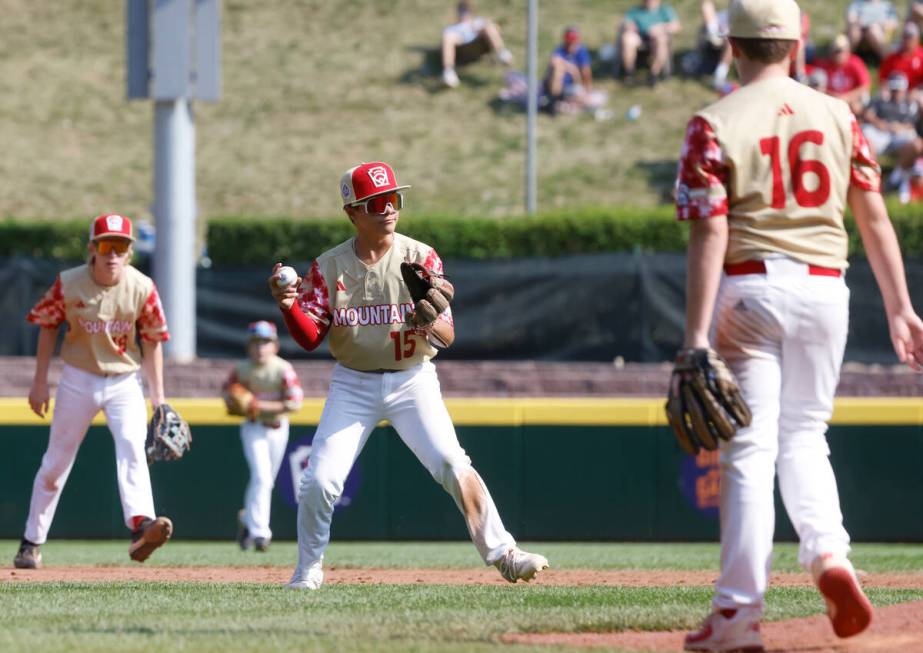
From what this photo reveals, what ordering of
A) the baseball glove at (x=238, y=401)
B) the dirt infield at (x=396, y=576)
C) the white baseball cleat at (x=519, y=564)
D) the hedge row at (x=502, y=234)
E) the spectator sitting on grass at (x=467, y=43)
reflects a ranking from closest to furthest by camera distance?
the white baseball cleat at (x=519, y=564) → the dirt infield at (x=396, y=576) → the baseball glove at (x=238, y=401) → the hedge row at (x=502, y=234) → the spectator sitting on grass at (x=467, y=43)

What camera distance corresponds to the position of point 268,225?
18344 mm

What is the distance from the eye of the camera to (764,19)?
5.04 metres

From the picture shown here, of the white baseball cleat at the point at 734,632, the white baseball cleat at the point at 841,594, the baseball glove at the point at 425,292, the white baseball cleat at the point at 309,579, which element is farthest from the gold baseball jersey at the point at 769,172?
the white baseball cleat at the point at 309,579

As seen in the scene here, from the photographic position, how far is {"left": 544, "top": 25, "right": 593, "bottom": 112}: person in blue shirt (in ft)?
75.8

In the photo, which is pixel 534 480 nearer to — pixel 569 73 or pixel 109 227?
pixel 109 227

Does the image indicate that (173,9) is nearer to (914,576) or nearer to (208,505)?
(208,505)

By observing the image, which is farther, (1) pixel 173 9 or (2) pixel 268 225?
(2) pixel 268 225

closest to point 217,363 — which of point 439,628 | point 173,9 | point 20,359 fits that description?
point 20,359

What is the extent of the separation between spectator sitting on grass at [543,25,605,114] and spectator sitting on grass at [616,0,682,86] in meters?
0.62

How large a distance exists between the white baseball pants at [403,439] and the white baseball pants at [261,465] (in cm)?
493

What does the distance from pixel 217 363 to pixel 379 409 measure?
30.5ft

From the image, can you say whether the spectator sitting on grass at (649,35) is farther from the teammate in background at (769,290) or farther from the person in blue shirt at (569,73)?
the teammate in background at (769,290)

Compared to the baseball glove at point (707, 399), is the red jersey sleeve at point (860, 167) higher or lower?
higher

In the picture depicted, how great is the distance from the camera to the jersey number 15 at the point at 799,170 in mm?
5051
